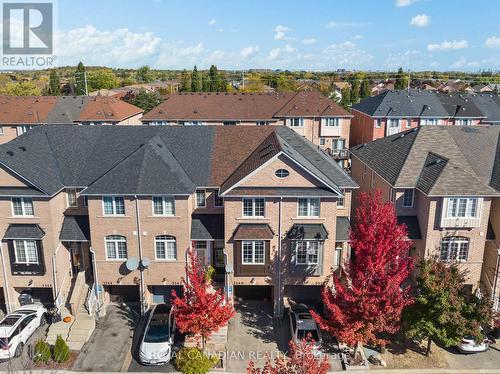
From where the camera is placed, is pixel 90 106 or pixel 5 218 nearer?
pixel 5 218

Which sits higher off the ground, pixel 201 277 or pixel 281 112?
pixel 281 112

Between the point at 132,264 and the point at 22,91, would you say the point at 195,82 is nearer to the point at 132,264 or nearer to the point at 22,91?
the point at 22,91

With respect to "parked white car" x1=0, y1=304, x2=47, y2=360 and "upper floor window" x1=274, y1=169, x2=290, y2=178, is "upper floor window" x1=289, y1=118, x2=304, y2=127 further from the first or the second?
"parked white car" x1=0, y1=304, x2=47, y2=360

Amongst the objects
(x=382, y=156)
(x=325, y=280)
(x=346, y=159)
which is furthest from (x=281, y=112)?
(x=325, y=280)

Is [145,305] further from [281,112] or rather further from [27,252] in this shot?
[281,112]

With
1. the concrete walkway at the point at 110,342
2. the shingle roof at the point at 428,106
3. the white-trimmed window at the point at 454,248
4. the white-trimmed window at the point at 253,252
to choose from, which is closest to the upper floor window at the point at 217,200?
the white-trimmed window at the point at 253,252

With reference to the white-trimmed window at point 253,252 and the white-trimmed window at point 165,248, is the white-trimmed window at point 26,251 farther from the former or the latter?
the white-trimmed window at point 253,252

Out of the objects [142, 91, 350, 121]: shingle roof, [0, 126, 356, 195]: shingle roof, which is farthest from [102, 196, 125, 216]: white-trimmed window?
[142, 91, 350, 121]: shingle roof
